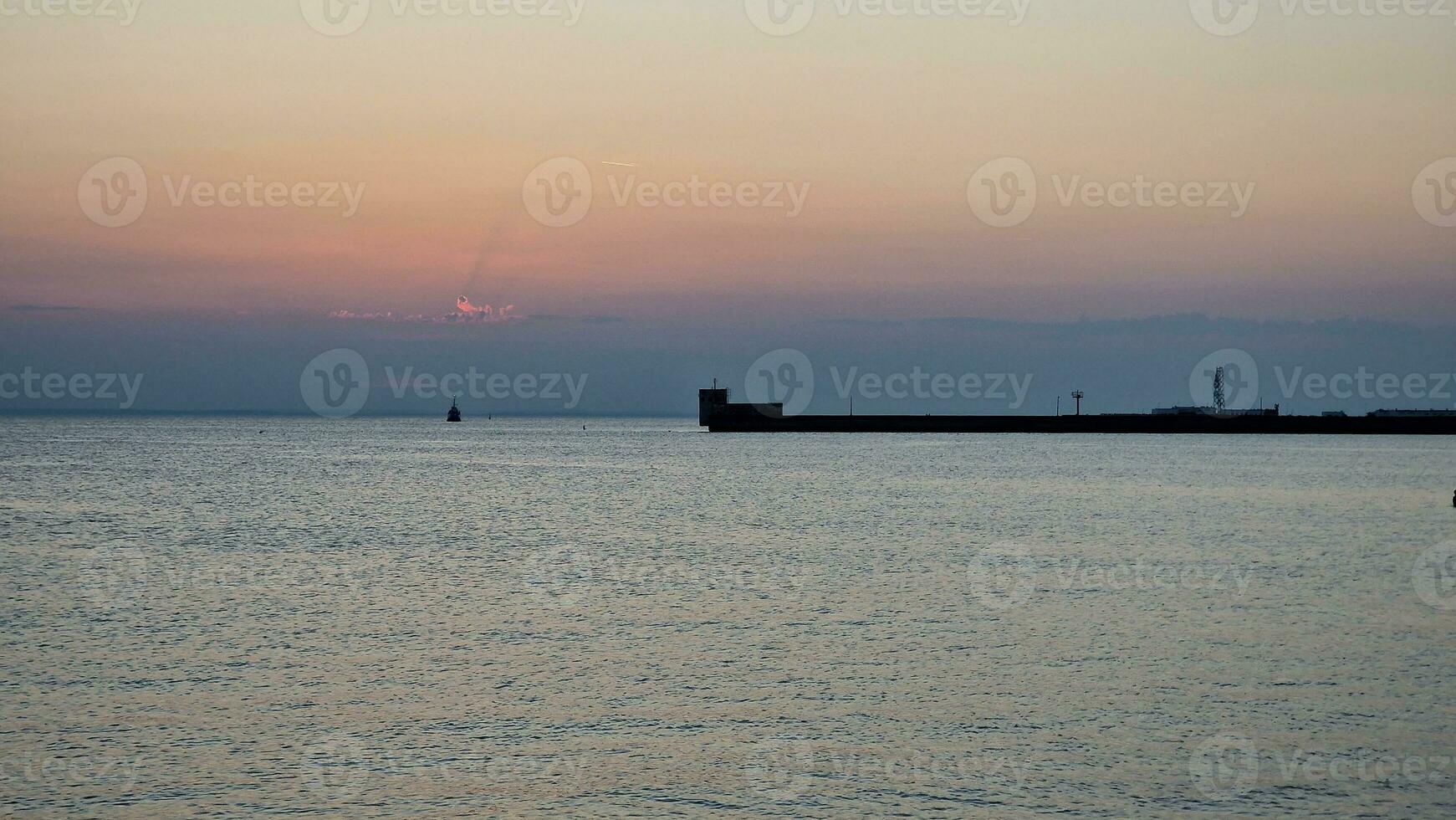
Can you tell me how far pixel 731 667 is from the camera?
2056cm

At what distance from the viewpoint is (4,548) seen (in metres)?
39.8

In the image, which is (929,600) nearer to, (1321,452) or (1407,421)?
(1321,452)

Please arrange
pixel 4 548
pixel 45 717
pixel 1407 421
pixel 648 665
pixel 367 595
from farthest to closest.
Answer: pixel 1407 421 < pixel 4 548 < pixel 367 595 < pixel 648 665 < pixel 45 717

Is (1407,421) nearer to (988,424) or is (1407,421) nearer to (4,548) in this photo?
(988,424)

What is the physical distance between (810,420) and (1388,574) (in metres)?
166

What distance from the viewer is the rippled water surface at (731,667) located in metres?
14.3

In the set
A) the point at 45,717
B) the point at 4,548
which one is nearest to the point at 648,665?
the point at 45,717

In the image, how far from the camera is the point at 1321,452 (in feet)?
434

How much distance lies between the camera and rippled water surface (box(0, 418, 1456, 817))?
14.3 metres

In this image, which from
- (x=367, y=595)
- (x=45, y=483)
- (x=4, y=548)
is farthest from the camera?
(x=45, y=483)

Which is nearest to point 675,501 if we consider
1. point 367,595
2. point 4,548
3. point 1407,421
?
point 4,548

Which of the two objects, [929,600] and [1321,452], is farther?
[1321,452]

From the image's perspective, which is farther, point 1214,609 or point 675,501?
point 675,501

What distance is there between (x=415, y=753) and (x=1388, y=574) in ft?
88.0
